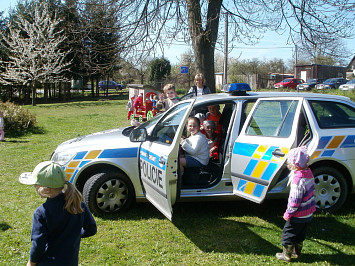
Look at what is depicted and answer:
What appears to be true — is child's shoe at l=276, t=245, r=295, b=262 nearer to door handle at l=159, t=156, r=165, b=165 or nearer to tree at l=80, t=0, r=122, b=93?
door handle at l=159, t=156, r=165, b=165

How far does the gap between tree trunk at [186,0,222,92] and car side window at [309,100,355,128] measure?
4567mm

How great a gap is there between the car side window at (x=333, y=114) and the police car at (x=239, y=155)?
0.6 inches

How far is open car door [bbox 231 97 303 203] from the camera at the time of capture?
14.7ft

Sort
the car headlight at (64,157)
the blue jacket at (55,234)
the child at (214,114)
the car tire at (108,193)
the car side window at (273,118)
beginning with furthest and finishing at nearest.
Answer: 1. the child at (214,114)
2. the car headlight at (64,157)
3. the car tire at (108,193)
4. the car side window at (273,118)
5. the blue jacket at (55,234)

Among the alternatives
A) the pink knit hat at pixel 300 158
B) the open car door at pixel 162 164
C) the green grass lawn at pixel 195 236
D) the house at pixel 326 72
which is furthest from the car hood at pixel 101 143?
the house at pixel 326 72

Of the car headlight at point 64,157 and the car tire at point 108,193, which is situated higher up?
the car headlight at point 64,157

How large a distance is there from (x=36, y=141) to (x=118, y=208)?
7.81m

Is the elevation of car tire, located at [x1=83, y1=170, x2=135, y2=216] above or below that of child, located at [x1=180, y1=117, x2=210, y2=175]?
below

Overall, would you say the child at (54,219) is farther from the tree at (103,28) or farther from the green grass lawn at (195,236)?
the tree at (103,28)

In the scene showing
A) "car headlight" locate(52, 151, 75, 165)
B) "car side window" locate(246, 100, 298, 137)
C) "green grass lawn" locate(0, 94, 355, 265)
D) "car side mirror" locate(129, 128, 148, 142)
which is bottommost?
"green grass lawn" locate(0, 94, 355, 265)

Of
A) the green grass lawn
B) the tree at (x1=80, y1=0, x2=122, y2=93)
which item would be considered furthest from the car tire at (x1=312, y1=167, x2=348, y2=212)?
the tree at (x1=80, y1=0, x2=122, y2=93)

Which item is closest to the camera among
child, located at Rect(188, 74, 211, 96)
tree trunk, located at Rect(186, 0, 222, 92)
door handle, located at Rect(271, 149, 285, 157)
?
door handle, located at Rect(271, 149, 285, 157)

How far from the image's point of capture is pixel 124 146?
5125 mm

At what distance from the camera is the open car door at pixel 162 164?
4.28 meters
